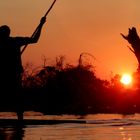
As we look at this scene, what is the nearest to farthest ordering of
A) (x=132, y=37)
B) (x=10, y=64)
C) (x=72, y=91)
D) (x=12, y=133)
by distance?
(x=132, y=37) < (x=12, y=133) < (x=10, y=64) < (x=72, y=91)

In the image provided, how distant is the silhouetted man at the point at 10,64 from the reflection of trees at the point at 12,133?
650 millimetres

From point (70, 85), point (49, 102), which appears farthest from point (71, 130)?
point (70, 85)

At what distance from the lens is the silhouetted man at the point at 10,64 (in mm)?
14766

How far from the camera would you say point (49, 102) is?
134ft

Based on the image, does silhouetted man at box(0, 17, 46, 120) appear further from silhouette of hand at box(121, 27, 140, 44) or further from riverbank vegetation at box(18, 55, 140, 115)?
riverbank vegetation at box(18, 55, 140, 115)

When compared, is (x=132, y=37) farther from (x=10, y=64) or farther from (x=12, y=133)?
(x=10, y=64)

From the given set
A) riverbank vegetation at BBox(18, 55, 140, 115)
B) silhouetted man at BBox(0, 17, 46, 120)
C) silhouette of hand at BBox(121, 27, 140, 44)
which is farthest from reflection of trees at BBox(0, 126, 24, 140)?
riverbank vegetation at BBox(18, 55, 140, 115)

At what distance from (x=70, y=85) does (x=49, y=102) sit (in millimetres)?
3435

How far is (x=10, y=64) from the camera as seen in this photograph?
14.8m

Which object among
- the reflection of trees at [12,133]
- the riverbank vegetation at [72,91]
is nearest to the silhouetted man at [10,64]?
the reflection of trees at [12,133]

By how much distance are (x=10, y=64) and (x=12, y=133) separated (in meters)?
1.93

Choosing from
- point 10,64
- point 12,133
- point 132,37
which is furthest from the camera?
point 10,64

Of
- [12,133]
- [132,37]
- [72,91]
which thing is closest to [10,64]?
[12,133]

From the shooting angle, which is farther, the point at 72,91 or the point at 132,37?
the point at 72,91
